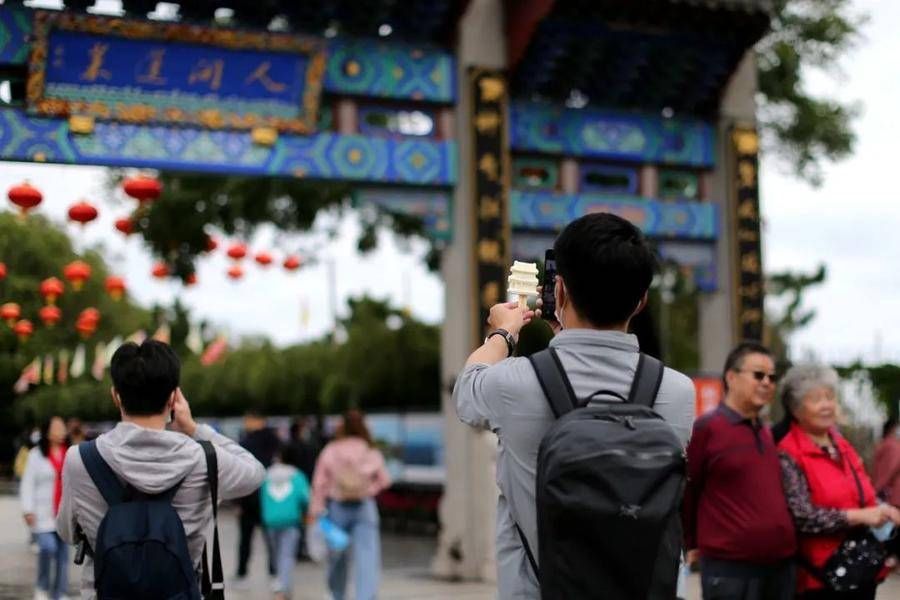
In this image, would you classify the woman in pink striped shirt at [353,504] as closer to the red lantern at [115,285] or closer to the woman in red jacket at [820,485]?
the woman in red jacket at [820,485]

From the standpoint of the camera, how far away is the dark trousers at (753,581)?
461cm

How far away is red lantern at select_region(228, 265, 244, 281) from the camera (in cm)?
1512

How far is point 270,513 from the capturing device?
9859 millimetres

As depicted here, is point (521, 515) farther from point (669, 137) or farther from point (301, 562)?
point (301, 562)

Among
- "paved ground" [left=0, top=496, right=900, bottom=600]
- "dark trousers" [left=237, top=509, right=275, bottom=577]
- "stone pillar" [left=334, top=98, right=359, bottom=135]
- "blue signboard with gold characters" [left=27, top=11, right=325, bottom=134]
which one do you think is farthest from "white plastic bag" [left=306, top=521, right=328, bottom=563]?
"stone pillar" [left=334, top=98, right=359, bottom=135]

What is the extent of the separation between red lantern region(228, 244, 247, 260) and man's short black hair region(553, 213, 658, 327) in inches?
485

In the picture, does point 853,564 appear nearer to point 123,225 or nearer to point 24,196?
point 24,196

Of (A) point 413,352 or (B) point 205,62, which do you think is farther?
(A) point 413,352

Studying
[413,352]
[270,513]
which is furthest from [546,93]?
[413,352]

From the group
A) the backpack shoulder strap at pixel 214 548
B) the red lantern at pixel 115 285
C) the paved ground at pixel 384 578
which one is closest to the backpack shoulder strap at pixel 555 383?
the backpack shoulder strap at pixel 214 548

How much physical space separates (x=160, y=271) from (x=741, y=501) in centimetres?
1218

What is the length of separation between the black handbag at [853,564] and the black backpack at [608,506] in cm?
241

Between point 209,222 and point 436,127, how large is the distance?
600 cm

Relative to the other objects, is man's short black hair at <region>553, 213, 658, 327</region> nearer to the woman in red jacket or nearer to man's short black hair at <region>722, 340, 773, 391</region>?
the woman in red jacket
